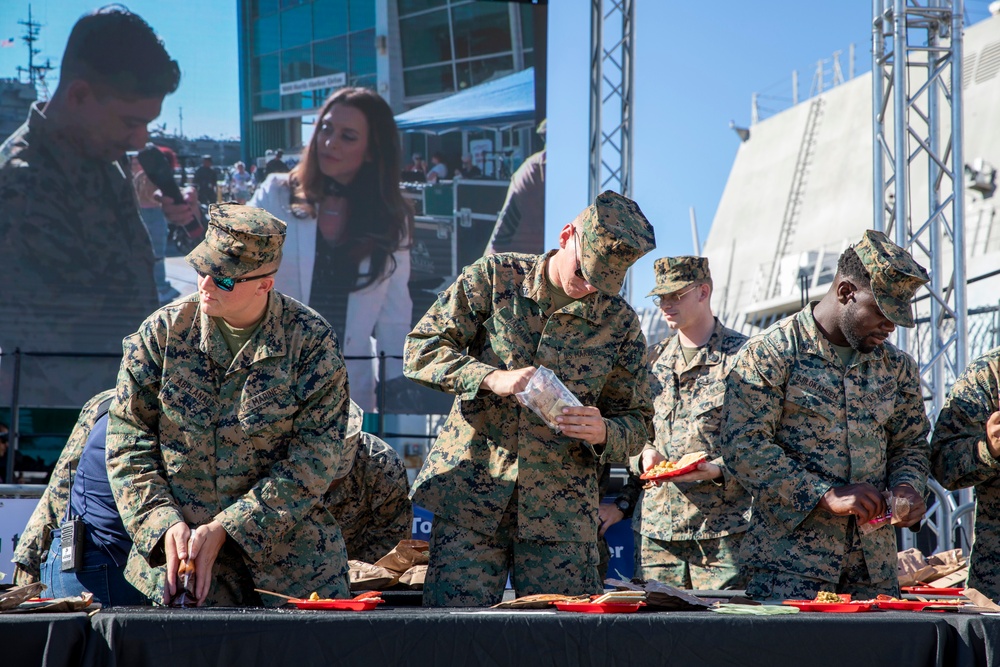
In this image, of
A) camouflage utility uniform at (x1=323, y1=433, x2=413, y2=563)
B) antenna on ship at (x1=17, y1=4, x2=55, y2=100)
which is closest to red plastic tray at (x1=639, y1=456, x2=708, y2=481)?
camouflage utility uniform at (x1=323, y1=433, x2=413, y2=563)

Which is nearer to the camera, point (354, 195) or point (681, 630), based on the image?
point (681, 630)

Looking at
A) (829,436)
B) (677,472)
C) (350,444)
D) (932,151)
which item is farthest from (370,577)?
(932,151)

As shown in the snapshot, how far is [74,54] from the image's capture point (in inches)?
354

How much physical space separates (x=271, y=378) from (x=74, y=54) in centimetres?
730

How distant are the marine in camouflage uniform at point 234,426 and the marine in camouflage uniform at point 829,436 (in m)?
1.27

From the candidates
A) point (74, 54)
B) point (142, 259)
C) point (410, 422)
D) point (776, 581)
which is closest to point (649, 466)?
point (776, 581)

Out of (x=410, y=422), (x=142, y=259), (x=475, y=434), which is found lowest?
(x=410, y=422)

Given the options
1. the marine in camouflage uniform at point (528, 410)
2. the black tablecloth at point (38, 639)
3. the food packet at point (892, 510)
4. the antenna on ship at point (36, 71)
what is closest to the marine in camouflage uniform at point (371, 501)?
the marine in camouflage uniform at point (528, 410)

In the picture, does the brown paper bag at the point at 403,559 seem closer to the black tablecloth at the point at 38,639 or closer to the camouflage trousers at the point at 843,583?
the camouflage trousers at the point at 843,583

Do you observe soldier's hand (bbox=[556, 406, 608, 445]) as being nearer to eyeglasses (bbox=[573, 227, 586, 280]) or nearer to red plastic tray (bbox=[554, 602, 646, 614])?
eyeglasses (bbox=[573, 227, 586, 280])

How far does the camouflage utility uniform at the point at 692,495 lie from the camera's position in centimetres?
435

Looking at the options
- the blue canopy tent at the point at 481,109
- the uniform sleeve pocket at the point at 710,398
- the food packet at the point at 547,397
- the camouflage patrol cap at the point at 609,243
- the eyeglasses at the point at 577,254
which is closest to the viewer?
the food packet at the point at 547,397

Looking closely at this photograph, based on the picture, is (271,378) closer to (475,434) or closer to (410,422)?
(475,434)

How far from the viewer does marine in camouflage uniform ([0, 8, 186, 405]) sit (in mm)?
8930
